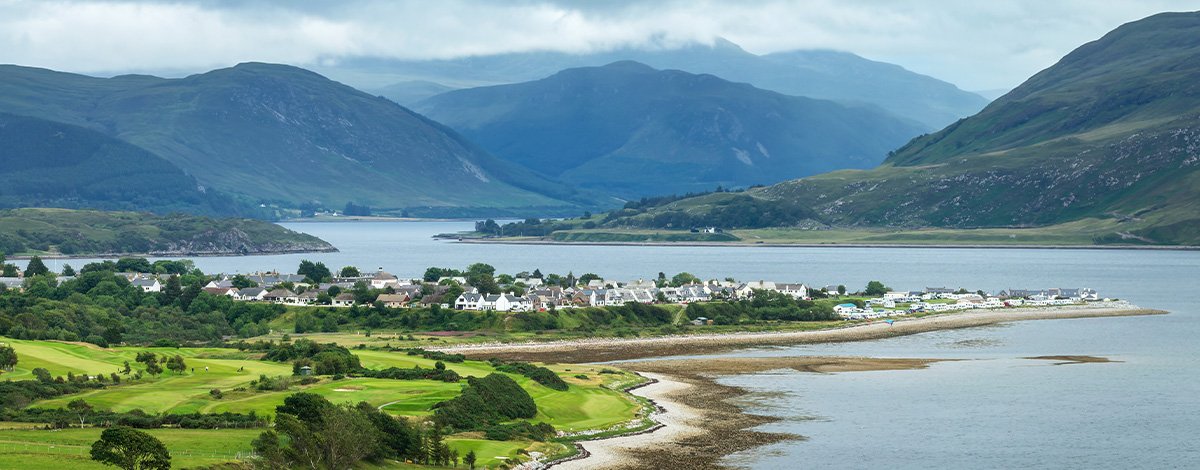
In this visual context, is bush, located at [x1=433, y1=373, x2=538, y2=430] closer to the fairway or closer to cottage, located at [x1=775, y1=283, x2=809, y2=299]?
the fairway

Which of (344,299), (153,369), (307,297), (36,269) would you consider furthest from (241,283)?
(153,369)

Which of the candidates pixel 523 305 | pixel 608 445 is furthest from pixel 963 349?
pixel 608 445

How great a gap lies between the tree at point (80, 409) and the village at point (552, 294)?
7366cm

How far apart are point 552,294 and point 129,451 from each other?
100.0 meters

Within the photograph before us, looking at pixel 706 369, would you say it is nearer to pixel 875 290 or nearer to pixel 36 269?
pixel 875 290

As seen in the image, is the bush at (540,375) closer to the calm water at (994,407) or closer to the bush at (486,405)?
the bush at (486,405)

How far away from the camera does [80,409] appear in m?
52.2

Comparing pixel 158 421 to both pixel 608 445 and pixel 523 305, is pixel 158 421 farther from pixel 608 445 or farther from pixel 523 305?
pixel 523 305

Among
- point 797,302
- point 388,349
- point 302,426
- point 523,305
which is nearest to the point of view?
point 302,426

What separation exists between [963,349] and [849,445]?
54.5 metres

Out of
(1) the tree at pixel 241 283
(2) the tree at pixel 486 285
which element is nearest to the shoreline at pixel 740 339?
(2) the tree at pixel 486 285

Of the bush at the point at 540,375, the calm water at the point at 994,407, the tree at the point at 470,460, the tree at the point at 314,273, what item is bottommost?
the calm water at the point at 994,407

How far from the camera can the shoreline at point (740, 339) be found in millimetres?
103312

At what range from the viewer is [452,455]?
50219 millimetres
